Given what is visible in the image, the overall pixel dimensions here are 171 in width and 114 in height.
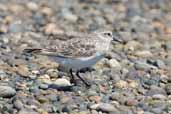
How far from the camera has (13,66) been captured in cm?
1198

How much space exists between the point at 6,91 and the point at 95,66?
265cm

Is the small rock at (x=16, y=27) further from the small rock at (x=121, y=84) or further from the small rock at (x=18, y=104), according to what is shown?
the small rock at (x=18, y=104)

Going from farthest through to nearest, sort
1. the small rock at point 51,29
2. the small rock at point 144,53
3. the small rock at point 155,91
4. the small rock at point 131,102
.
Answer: the small rock at point 51,29 < the small rock at point 144,53 < the small rock at point 155,91 < the small rock at point 131,102

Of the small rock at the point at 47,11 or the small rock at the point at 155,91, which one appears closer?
the small rock at the point at 155,91

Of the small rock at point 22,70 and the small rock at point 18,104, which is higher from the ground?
the small rock at point 22,70

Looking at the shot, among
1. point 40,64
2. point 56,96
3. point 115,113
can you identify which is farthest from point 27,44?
point 115,113

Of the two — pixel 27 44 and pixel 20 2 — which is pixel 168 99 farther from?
pixel 20 2

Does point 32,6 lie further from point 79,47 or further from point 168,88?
point 168,88

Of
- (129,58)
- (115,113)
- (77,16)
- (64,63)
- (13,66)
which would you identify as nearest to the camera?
(115,113)

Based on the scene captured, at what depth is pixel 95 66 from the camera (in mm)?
12406

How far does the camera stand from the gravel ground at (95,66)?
33.5ft

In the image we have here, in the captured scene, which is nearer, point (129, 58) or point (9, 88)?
point (9, 88)

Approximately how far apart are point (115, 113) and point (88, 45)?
5.04ft

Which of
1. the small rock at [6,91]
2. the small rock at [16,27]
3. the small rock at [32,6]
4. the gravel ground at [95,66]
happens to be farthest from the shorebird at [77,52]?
the small rock at [32,6]
